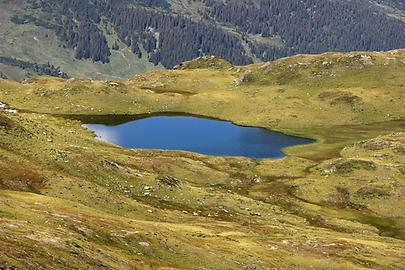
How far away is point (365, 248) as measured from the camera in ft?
242

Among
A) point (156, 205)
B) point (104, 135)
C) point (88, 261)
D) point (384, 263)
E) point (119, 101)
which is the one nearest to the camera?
point (88, 261)

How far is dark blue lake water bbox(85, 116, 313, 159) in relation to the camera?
14438cm

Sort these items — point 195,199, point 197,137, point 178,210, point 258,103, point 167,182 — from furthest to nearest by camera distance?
point 258,103 < point 197,137 < point 167,182 < point 195,199 < point 178,210

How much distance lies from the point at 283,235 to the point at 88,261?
4123 cm

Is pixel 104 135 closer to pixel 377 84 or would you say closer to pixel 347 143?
pixel 347 143

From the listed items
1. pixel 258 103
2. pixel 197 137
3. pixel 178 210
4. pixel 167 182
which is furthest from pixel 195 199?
pixel 258 103

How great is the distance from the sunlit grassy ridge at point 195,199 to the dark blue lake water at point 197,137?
268 inches

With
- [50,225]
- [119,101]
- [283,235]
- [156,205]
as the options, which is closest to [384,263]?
[283,235]

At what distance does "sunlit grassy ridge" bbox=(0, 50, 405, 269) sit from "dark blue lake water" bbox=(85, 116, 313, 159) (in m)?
6.80

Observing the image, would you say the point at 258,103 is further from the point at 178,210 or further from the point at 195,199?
the point at 178,210

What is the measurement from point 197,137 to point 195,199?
63.5 m

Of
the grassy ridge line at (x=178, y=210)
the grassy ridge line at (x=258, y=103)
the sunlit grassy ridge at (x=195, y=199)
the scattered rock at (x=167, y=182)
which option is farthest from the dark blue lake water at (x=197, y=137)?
the scattered rock at (x=167, y=182)

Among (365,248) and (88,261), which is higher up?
(88,261)

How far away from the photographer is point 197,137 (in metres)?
155
